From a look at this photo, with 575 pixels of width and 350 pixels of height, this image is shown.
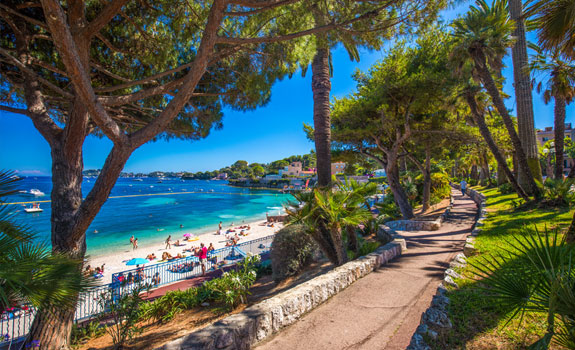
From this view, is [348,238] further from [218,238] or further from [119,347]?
[218,238]

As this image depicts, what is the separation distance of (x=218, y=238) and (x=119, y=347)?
73.2ft

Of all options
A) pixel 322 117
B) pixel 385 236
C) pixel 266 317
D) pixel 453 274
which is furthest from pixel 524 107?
pixel 266 317

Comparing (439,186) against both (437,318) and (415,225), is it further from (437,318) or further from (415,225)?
(437,318)

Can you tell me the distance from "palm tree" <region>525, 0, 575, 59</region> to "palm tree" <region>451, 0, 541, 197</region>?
202 inches

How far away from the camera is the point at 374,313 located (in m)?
4.02

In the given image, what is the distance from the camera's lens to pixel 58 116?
8352 mm

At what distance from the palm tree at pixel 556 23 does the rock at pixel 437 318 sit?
21.8ft

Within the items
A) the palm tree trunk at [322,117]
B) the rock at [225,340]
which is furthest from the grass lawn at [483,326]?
the palm tree trunk at [322,117]

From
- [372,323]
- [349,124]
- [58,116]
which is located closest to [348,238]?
[372,323]

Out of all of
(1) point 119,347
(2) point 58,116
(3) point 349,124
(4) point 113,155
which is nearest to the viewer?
(4) point 113,155

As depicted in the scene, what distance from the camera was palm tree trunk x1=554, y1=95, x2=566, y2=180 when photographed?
12844 millimetres

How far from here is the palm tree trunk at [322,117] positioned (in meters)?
7.89

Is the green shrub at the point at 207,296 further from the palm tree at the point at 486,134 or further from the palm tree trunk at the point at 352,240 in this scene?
the palm tree at the point at 486,134

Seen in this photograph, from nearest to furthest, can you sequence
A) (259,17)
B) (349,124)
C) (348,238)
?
(259,17), (348,238), (349,124)
